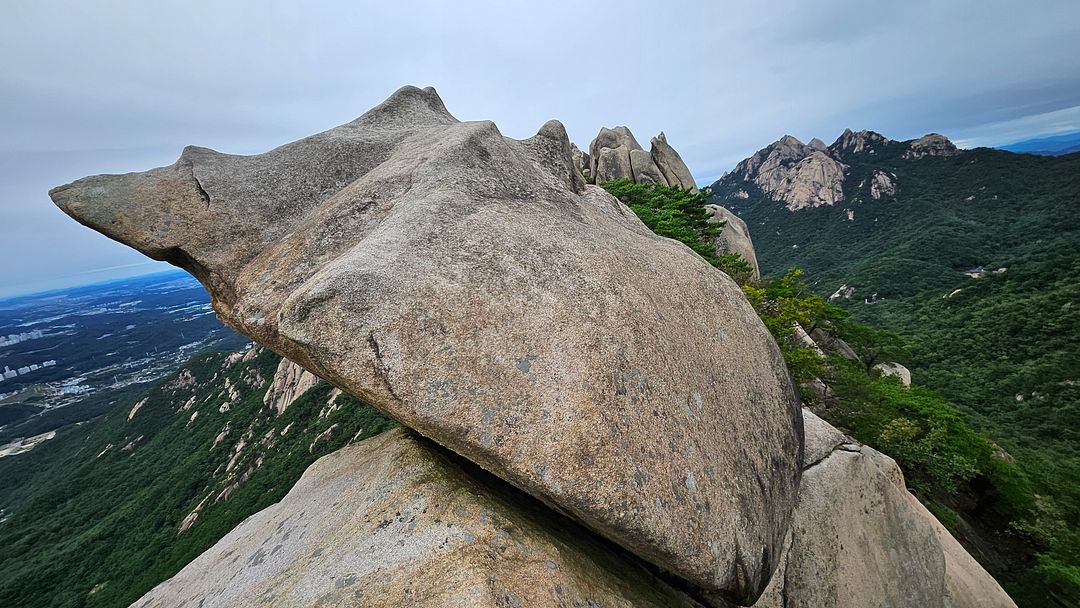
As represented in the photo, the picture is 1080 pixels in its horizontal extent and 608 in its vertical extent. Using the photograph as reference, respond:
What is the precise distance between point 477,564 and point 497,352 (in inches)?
67.0

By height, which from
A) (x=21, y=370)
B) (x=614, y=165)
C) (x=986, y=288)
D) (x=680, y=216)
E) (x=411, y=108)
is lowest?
(x=21, y=370)

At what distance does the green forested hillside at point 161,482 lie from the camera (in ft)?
123

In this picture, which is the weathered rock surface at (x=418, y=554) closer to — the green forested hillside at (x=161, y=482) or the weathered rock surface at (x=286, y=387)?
the green forested hillside at (x=161, y=482)

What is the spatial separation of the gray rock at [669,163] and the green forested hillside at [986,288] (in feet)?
70.2

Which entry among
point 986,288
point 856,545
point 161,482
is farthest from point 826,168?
point 161,482

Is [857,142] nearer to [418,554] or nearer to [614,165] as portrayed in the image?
[614,165]

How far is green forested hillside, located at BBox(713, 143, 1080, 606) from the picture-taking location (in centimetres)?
1535

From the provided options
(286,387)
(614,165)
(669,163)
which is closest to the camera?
(614,165)

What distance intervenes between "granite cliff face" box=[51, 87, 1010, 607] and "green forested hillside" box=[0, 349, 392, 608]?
80.3ft

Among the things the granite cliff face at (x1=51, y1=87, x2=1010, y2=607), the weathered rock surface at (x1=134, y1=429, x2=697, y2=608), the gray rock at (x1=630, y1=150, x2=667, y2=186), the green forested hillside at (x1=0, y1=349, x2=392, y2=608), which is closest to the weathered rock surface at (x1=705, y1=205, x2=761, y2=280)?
the gray rock at (x1=630, y1=150, x2=667, y2=186)

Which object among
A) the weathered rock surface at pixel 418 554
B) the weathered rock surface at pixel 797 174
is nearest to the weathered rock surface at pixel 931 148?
the weathered rock surface at pixel 797 174

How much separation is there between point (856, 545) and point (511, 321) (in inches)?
277

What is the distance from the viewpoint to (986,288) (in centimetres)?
6131

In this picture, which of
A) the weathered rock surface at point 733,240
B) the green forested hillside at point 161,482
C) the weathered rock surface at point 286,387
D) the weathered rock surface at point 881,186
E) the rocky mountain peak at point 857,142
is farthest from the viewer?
the rocky mountain peak at point 857,142
